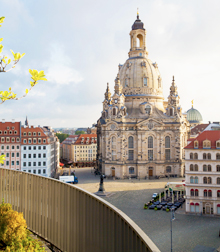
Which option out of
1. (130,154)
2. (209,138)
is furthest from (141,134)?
(209,138)

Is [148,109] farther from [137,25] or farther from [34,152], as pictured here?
[34,152]

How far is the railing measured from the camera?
9.91m

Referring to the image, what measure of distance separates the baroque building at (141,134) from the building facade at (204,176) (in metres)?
32.1

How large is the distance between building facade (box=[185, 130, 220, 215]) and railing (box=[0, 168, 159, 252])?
102 ft

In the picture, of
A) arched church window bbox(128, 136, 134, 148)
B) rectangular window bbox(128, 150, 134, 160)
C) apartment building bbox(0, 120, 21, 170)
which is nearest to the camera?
apartment building bbox(0, 120, 21, 170)

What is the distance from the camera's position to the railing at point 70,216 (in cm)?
991

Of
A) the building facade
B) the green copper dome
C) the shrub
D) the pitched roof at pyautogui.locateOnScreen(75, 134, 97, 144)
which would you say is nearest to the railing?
the shrub

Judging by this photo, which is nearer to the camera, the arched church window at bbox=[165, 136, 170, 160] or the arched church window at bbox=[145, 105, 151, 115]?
the arched church window at bbox=[165, 136, 170, 160]

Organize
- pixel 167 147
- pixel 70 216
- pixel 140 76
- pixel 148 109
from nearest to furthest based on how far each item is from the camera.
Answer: pixel 70 216 → pixel 167 147 → pixel 148 109 → pixel 140 76

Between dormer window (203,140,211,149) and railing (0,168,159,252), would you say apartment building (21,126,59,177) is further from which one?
railing (0,168,159,252)

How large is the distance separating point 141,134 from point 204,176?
33.9 m

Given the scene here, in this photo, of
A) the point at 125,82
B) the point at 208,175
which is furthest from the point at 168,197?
the point at 125,82

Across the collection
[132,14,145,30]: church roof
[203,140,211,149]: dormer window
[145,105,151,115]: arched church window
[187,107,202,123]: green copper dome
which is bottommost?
[203,140,211,149]: dormer window

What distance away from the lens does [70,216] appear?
1361 cm
